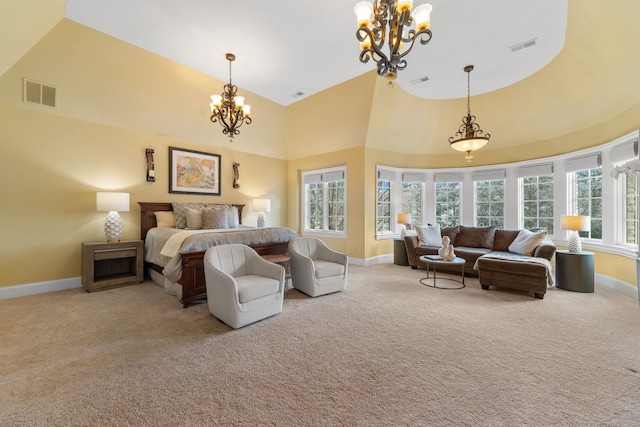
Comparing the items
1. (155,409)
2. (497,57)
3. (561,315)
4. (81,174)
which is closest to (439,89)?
(497,57)

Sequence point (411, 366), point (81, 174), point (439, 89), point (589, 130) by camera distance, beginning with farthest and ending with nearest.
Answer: point (439, 89)
point (589, 130)
point (81, 174)
point (411, 366)

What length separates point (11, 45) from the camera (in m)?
2.96

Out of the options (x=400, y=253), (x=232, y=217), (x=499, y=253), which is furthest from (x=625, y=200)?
(x=232, y=217)

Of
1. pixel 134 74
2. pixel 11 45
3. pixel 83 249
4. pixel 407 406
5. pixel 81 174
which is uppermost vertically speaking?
pixel 134 74

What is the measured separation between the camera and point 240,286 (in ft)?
8.84

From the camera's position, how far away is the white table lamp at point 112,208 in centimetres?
387

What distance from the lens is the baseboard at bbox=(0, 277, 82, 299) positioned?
3.48 m

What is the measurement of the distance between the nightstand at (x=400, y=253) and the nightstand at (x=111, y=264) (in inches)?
200

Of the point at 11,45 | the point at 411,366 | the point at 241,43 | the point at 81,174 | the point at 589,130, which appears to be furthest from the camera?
the point at 589,130

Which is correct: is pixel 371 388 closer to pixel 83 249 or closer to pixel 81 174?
pixel 83 249

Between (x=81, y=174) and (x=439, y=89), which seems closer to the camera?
(x=81, y=174)

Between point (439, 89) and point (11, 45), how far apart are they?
6.41 m

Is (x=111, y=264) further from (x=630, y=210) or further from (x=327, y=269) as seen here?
(x=630, y=210)

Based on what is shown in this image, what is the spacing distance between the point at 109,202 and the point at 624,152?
7834 mm
